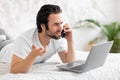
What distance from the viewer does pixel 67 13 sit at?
3793mm

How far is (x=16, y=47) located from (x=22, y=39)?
7 centimetres

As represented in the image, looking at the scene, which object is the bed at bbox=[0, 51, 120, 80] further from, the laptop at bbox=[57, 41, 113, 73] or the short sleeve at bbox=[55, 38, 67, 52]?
the short sleeve at bbox=[55, 38, 67, 52]

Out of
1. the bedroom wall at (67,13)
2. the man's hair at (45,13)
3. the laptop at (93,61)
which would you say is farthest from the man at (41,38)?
the bedroom wall at (67,13)

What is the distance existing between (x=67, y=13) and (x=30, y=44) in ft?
6.30

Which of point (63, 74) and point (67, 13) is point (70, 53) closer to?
point (63, 74)

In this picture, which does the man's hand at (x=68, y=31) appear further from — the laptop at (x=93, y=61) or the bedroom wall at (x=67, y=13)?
the bedroom wall at (x=67, y=13)

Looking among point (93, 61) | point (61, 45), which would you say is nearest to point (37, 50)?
point (93, 61)

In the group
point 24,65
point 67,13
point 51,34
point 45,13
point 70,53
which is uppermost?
point 45,13

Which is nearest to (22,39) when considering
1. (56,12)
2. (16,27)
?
(56,12)

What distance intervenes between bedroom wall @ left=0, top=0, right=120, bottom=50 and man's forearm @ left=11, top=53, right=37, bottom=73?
1437 millimetres

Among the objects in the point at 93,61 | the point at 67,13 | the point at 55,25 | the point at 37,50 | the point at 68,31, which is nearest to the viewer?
the point at 37,50

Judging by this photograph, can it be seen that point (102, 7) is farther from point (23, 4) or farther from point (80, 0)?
point (23, 4)

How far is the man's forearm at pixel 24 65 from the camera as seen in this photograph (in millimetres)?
1764

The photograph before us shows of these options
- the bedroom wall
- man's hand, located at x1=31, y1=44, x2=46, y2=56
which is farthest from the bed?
the bedroom wall
